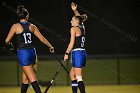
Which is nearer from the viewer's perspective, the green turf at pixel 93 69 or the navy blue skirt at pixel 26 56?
the navy blue skirt at pixel 26 56

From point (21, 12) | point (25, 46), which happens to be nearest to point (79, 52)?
point (25, 46)

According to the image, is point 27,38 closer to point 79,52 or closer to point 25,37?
point 25,37

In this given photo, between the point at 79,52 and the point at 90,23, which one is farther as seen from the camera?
the point at 90,23

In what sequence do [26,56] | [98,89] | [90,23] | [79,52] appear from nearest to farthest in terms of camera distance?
[26,56]
[79,52]
[98,89]
[90,23]

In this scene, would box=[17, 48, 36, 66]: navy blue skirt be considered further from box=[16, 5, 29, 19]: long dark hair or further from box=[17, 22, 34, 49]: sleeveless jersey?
box=[16, 5, 29, 19]: long dark hair

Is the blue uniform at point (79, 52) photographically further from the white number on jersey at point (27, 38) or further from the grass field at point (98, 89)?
the grass field at point (98, 89)

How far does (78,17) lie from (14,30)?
1.59m

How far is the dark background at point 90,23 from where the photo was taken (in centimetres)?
2580

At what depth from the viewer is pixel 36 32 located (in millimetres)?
8195

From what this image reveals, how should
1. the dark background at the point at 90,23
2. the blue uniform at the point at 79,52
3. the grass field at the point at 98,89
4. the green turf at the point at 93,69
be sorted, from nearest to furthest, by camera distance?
the blue uniform at the point at 79,52 < the grass field at the point at 98,89 < the green turf at the point at 93,69 < the dark background at the point at 90,23

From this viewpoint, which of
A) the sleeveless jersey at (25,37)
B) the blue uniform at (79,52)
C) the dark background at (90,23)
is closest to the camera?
the sleeveless jersey at (25,37)

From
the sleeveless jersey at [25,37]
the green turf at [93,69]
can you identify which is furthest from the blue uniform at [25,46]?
the green turf at [93,69]

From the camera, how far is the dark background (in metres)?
25.8

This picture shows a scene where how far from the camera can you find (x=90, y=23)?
96.2 ft
